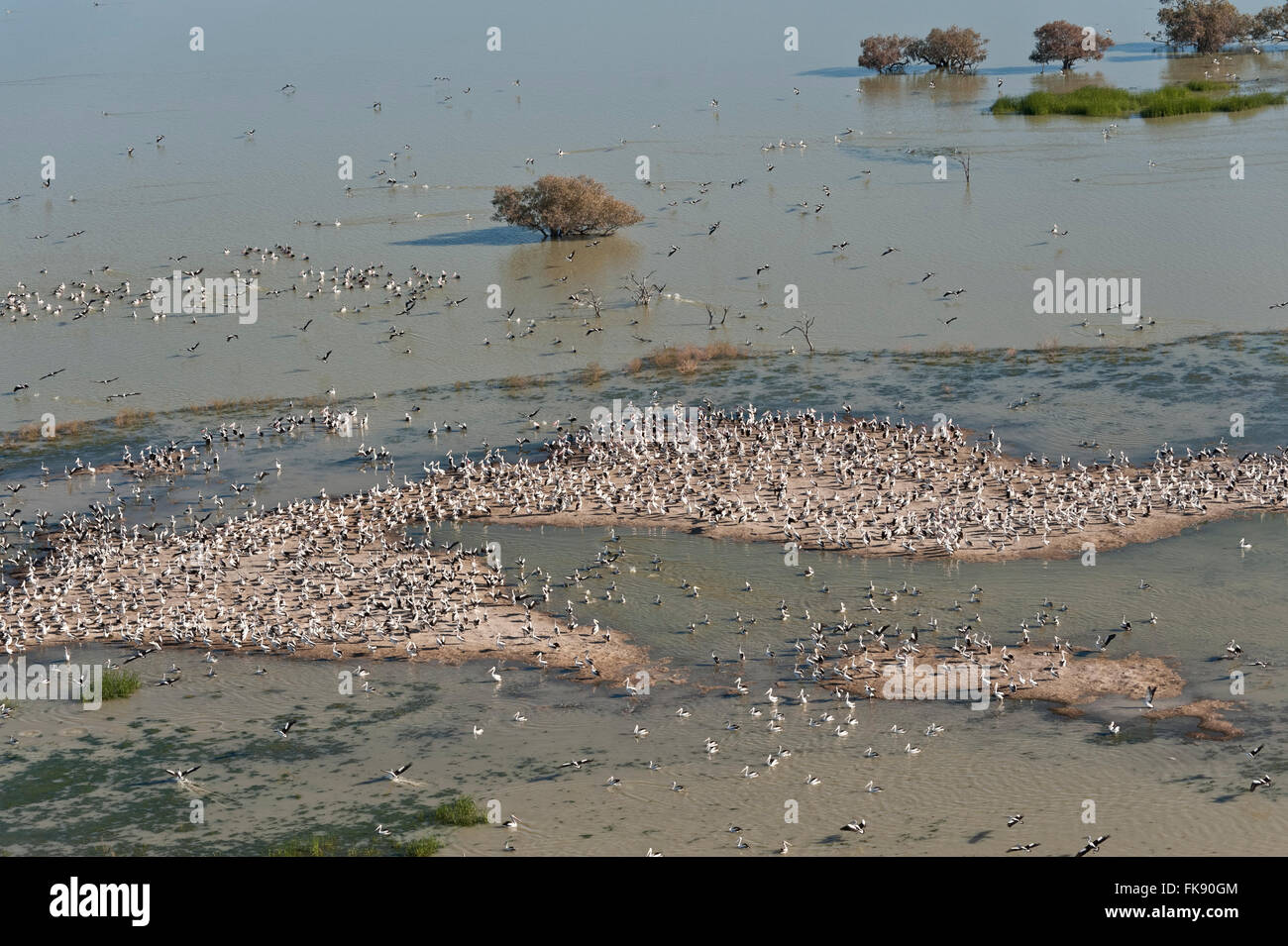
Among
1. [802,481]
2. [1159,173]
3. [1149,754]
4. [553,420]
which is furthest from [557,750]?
[1159,173]

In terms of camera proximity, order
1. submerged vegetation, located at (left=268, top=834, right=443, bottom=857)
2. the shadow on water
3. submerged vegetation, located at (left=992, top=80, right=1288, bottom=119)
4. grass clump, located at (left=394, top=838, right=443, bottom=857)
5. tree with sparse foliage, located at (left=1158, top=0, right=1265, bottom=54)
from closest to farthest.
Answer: grass clump, located at (left=394, top=838, right=443, bottom=857) → submerged vegetation, located at (left=268, top=834, right=443, bottom=857) → the shadow on water → submerged vegetation, located at (left=992, top=80, right=1288, bottom=119) → tree with sparse foliage, located at (left=1158, top=0, right=1265, bottom=54)

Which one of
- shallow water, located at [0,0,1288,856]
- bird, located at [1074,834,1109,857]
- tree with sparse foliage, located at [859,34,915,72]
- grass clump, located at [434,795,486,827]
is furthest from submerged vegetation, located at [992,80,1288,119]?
grass clump, located at [434,795,486,827]

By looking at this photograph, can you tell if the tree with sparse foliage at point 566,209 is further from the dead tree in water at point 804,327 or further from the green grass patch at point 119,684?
the green grass patch at point 119,684

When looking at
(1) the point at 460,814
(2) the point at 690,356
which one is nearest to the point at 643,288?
(2) the point at 690,356

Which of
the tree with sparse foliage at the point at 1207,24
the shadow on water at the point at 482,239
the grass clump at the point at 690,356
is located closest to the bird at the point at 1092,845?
the grass clump at the point at 690,356

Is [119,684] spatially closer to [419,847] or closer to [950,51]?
[419,847]

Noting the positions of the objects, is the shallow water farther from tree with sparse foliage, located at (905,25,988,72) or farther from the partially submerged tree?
tree with sparse foliage, located at (905,25,988,72)

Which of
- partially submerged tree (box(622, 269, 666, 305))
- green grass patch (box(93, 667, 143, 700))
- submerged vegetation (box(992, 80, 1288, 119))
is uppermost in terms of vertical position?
submerged vegetation (box(992, 80, 1288, 119))
